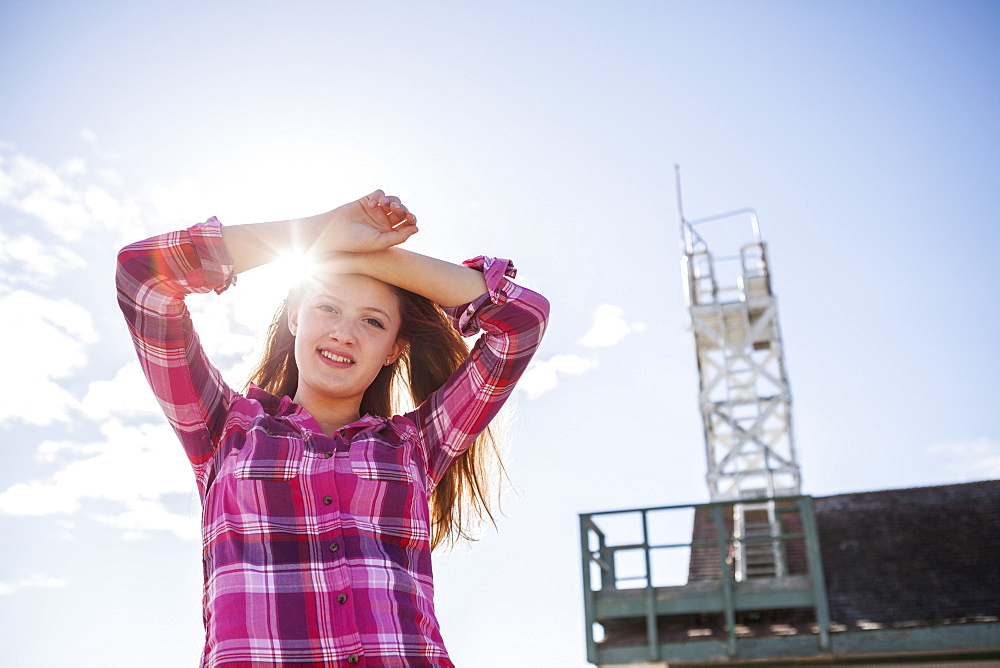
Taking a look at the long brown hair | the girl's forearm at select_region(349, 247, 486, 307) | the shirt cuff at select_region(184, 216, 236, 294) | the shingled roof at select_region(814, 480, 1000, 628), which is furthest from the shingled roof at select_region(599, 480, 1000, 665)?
the shirt cuff at select_region(184, 216, 236, 294)

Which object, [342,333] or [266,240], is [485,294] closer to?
[342,333]

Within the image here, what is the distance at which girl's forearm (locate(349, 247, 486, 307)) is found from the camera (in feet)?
7.31

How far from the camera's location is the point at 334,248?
217 cm

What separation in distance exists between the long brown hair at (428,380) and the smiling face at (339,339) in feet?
0.58

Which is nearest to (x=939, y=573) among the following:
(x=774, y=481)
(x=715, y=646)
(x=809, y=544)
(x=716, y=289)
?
(x=809, y=544)

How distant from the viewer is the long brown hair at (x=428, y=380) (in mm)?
2510

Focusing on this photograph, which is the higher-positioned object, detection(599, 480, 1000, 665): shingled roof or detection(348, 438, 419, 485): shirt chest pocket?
detection(348, 438, 419, 485): shirt chest pocket

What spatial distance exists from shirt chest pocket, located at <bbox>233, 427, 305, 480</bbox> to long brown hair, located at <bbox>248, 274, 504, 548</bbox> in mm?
478

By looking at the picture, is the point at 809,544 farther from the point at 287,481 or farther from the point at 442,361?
the point at 287,481

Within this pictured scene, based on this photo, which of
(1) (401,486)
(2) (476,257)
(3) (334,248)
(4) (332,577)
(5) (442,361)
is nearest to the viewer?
(4) (332,577)

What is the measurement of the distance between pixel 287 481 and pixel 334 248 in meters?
0.55

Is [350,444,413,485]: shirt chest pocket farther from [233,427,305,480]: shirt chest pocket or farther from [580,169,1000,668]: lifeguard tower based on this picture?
[580,169,1000,668]: lifeguard tower

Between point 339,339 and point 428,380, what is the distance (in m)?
0.40

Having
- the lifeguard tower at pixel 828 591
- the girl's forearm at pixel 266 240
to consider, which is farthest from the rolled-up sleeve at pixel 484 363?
the lifeguard tower at pixel 828 591
